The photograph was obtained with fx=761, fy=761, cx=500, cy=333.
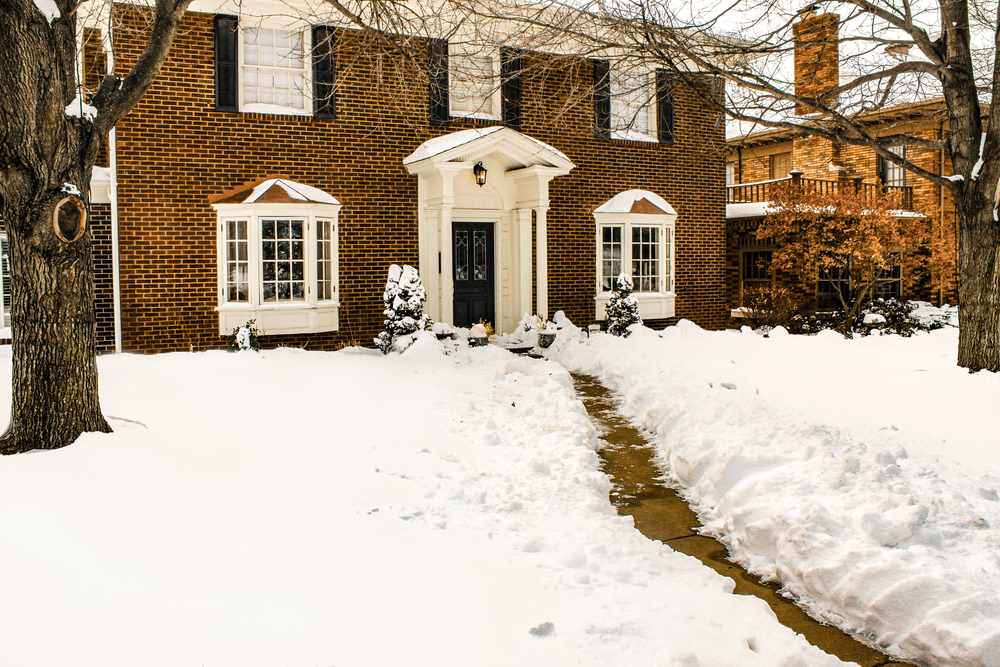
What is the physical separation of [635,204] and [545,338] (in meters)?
3.50

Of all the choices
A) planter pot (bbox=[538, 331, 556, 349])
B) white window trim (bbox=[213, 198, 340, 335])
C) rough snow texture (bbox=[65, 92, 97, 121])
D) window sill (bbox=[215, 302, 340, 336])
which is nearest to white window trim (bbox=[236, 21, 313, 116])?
white window trim (bbox=[213, 198, 340, 335])

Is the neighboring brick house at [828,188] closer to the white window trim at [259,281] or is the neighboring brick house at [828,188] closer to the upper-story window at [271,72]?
the upper-story window at [271,72]

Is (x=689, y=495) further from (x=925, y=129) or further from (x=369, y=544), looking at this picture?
(x=925, y=129)

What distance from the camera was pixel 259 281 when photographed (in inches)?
463

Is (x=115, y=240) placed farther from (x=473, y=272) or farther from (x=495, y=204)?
(x=495, y=204)

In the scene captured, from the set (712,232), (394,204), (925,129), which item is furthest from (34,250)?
(925,129)

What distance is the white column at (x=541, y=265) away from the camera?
13.8 metres

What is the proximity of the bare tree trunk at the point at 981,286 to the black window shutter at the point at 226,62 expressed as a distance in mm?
10380

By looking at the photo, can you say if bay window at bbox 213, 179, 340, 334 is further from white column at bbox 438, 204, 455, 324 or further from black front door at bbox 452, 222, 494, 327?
black front door at bbox 452, 222, 494, 327

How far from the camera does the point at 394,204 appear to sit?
13.2 meters

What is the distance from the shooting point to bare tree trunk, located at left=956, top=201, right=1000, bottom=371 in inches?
348

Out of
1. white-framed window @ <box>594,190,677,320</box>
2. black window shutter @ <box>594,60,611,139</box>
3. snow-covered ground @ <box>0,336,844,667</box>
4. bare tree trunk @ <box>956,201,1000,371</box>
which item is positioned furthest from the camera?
white-framed window @ <box>594,190,677,320</box>

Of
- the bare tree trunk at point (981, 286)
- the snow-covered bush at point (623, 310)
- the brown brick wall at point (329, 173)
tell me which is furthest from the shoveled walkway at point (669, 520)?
the snow-covered bush at point (623, 310)

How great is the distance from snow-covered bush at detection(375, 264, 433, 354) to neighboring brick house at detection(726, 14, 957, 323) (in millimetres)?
8631
